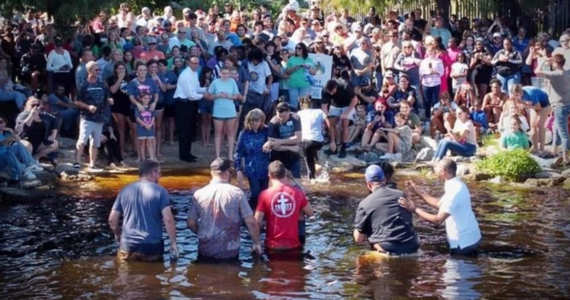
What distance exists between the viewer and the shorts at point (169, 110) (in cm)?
2151

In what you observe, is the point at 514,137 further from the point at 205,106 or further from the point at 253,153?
the point at 253,153

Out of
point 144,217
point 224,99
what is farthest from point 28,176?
point 144,217

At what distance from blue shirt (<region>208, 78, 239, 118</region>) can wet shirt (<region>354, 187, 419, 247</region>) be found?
8.23 metres

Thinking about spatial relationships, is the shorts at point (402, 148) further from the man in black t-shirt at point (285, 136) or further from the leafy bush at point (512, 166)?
the man in black t-shirt at point (285, 136)

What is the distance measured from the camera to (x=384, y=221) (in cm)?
1248

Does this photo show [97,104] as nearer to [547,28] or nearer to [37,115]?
[37,115]

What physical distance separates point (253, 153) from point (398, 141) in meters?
7.84

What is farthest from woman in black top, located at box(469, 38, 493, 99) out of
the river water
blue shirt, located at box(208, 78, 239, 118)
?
the river water

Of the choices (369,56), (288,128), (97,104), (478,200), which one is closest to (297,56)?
(369,56)

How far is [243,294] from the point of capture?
37.3 ft

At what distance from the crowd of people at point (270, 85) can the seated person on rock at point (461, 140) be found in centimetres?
3

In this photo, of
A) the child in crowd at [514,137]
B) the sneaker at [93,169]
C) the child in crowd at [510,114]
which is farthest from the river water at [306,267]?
the child in crowd at [510,114]

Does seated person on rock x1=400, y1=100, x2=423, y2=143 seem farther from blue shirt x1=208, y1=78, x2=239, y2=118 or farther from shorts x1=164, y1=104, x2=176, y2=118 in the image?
shorts x1=164, y1=104, x2=176, y2=118

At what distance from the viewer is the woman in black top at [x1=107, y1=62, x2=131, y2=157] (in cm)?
2023
